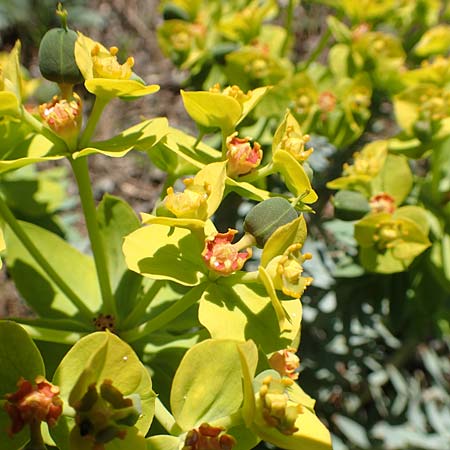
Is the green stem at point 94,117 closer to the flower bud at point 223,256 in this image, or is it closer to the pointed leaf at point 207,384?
the flower bud at point 223,256

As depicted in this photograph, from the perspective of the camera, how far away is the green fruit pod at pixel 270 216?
137cm

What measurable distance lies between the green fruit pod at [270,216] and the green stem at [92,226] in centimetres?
48

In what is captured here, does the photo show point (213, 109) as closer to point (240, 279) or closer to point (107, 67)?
point (107, 67)

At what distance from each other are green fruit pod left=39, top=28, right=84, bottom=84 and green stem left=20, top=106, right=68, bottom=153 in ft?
0.36

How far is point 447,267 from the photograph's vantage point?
2232mm

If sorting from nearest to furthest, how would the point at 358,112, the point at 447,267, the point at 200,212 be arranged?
the point at 200,212 < the point at 447,267 < the point at 358,112

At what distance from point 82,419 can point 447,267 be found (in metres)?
1.48

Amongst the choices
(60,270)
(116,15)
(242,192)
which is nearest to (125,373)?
(242,192)

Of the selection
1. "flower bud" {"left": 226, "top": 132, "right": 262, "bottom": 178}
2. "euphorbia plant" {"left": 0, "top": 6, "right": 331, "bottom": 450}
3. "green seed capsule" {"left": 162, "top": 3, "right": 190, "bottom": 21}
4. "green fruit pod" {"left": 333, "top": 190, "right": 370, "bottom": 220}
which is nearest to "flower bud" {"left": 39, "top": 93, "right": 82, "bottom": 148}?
"euphorbia plant" {"left": 0, "top": 6, "right": 331, "bottom": 450}

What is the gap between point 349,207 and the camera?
2.05 meters

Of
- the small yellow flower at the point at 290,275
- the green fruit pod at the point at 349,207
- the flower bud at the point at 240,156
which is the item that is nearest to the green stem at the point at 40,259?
the flower bud at the point at 240,156

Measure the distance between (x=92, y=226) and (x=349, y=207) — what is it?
83cm

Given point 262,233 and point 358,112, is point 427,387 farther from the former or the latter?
point 262,233

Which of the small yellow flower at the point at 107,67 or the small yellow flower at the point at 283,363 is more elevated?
the small yellow flower at the point at 107,67
